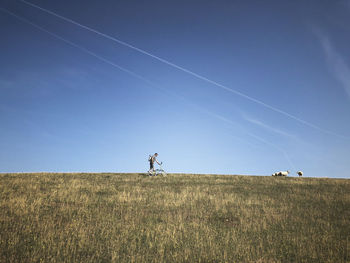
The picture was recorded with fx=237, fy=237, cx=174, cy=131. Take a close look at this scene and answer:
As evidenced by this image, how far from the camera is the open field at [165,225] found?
754 cm

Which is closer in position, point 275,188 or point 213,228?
point 213,228

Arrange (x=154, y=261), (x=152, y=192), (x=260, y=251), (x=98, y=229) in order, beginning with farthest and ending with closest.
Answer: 1. (x=152, y=192)
2. (x=98, y=229)
3. (x=260, y=251)
4. (x=154, y=261)

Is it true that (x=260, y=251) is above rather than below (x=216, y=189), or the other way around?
below

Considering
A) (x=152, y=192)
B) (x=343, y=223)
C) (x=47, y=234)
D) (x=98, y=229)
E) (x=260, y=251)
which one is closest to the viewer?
(x=260, y=251)

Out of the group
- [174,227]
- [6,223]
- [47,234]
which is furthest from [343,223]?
[6,223]

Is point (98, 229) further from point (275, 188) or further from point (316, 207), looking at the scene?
point (275, 188)

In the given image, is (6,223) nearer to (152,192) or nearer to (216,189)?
(152,192)

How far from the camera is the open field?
7.54 metres

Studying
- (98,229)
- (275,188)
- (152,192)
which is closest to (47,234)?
(98,229)

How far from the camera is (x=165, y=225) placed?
10.3 meters

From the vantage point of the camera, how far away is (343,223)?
456 inches

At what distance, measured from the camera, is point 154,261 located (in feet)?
23.0

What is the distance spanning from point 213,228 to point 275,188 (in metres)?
13.1

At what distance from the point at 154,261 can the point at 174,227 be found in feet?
9.27
